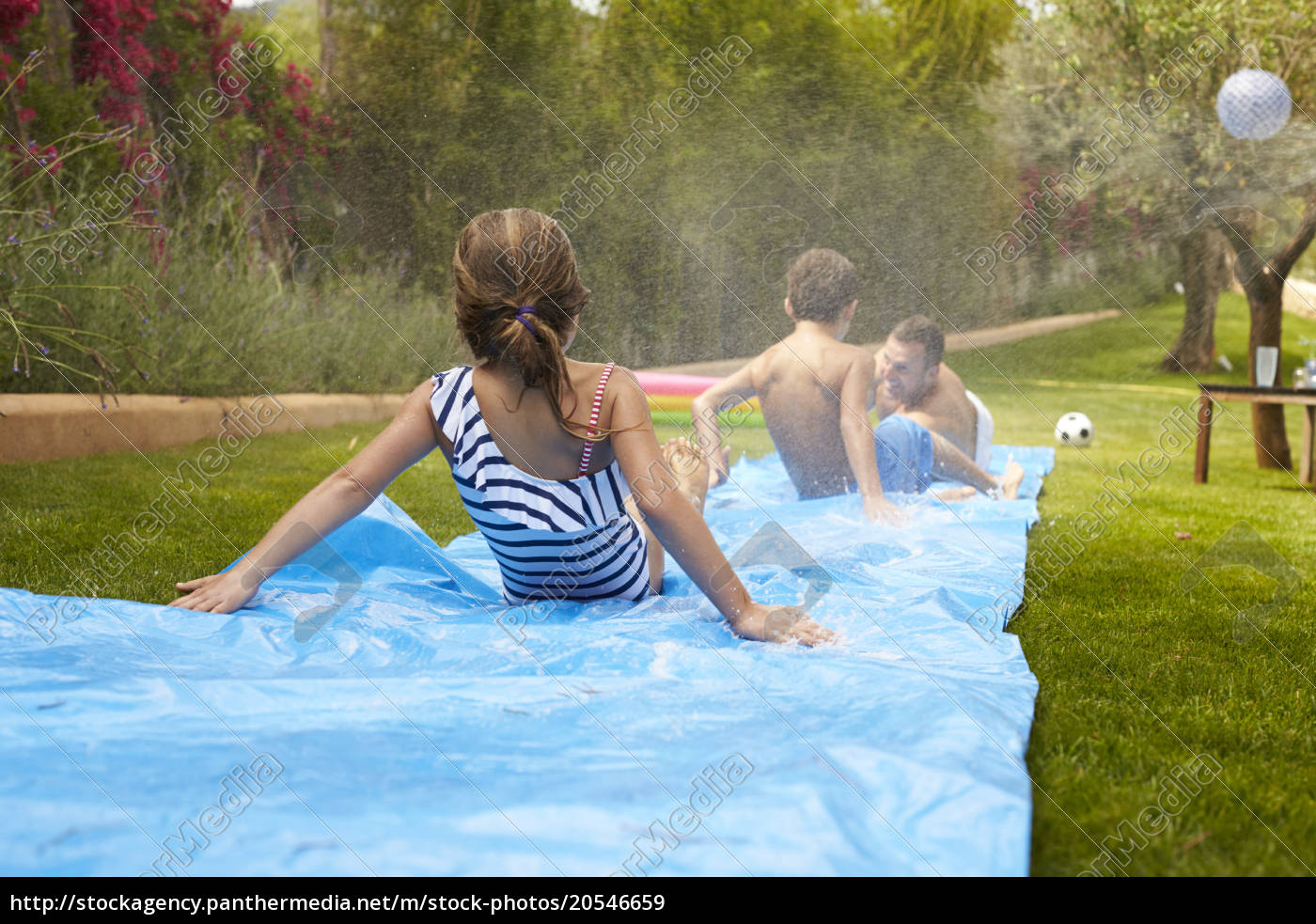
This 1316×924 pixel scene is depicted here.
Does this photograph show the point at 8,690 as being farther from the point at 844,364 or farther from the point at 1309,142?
the point at 1309,142

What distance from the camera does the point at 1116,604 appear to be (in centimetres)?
371

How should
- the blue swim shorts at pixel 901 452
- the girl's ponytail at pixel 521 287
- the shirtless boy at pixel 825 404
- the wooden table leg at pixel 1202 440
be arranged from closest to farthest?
the girl's ponytail at pixel 521 287 < the shirtless boy at pixel 825 404 < the blue swim shorts at pixel 901 452 < the wooden table leg at pixel 1202 440

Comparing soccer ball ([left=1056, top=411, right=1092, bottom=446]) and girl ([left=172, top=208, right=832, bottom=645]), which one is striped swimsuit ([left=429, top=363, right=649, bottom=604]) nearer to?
girl ([left=172, top=208, right=832, bottom=645])

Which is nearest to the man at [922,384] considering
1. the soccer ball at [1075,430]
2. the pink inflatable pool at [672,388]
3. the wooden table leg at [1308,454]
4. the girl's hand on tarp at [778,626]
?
the pink inflatable pool at [672,388]

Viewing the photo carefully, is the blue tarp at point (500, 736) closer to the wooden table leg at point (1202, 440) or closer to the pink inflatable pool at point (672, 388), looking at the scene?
the pink inflatable pool at point (672, 388)

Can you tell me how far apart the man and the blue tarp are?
7.53 feet

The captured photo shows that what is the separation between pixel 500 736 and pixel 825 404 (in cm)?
308

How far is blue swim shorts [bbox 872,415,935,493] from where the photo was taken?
5.22m

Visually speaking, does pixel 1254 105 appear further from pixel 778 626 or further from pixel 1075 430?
pixel 778 626

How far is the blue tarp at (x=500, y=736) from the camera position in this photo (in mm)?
1668

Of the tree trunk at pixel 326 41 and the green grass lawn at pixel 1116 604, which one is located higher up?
the tree trunk at pixel 326 41

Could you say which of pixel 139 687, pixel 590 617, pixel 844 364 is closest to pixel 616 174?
pixel 844 364
